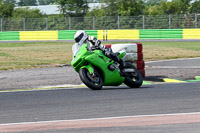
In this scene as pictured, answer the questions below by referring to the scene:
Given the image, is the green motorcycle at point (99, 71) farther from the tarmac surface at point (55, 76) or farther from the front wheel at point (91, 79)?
the tarmac surface at point (55, 76)

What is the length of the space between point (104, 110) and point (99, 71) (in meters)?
2.62

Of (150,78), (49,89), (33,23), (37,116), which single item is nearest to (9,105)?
(37,116)

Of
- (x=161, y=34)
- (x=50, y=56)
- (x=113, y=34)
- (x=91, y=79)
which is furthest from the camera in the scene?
(x=113, y=34)

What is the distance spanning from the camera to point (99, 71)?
943 cm

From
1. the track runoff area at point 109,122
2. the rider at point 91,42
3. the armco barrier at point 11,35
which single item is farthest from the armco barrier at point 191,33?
the track runoff area at point 109,122

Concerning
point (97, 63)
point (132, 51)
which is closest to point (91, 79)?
point (97, 63)

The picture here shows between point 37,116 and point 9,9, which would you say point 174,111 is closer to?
point 37,116

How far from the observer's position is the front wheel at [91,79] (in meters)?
8.99

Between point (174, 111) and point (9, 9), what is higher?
point (9, 9)

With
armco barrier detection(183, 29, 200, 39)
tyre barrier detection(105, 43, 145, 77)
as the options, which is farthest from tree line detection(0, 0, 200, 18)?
tyre barrier detection(105, 43, 145, 77)

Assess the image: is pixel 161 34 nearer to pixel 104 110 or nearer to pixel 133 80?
pixel 133 80

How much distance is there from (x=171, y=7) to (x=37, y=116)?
54.1m

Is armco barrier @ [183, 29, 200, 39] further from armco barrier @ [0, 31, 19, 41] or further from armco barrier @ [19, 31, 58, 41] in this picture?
armco barrier @ [0, 31, 19, 41]

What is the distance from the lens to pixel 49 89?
32.3ft
